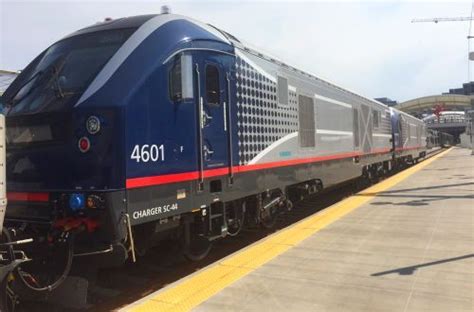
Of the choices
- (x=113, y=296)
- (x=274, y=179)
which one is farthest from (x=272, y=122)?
(x=113, y=296)

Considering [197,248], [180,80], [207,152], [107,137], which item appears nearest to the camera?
[107,137]

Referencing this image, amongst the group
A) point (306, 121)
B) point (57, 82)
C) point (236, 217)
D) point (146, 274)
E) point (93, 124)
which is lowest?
point (146, 274)

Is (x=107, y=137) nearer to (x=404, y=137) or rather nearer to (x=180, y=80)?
(x=180, y=80)

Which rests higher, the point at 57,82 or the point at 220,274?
the point at 57,82

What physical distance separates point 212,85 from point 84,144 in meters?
2.11

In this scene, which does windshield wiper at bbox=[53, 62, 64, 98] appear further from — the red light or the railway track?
the railway track

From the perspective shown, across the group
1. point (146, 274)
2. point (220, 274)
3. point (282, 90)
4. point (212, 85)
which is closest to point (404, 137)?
point (282, 90)

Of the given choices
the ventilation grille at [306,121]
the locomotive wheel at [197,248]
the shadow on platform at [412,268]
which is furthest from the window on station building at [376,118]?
the locomotive wheel at [197,248]

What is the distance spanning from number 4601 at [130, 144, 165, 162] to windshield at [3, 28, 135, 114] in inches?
34.2

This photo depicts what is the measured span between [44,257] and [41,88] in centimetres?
193

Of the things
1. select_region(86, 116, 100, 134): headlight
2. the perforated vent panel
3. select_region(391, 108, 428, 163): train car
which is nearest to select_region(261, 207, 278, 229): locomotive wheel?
the perforated vent panel

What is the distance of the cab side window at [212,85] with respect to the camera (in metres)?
6.67

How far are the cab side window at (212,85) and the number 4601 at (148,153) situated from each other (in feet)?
4.01

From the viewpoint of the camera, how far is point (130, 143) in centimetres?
525
